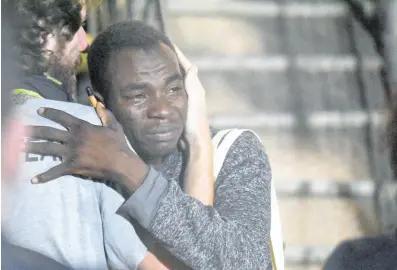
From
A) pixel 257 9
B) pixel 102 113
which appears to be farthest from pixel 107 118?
pixel 257 9

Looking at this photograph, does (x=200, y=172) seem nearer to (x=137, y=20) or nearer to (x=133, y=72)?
(x=133, y=72)

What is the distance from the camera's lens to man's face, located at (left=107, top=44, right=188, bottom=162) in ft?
4.27

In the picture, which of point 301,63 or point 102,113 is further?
point 301,63

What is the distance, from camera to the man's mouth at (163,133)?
1316 millimetres

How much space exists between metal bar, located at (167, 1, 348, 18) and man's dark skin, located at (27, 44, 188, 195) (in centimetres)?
19

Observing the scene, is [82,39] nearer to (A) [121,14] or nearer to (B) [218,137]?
(A) [121,14]

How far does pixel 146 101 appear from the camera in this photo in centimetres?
130

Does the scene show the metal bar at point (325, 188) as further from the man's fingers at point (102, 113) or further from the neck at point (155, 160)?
the man's fingers at point (102, 113)

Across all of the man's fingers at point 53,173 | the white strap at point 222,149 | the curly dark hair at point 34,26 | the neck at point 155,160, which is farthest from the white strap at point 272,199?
the curly dark hair at point 34,26

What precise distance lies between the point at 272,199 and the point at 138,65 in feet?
1.43

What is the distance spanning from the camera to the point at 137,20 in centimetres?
140

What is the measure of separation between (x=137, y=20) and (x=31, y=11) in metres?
0.24

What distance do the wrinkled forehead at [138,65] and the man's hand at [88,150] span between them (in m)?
0.09

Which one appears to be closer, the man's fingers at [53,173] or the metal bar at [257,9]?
the man's fingers at [53,173]
